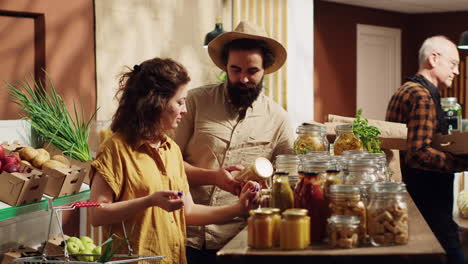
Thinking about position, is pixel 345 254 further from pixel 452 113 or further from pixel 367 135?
pixel 452 113

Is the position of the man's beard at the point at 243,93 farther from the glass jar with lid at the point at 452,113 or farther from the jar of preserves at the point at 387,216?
the glass jar with lid at the point at 452,113

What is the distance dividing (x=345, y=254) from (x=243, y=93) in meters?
1.32

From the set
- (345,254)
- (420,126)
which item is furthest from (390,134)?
(345,254)

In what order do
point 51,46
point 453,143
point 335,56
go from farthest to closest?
point 335,56
point 51,46
point 453,143

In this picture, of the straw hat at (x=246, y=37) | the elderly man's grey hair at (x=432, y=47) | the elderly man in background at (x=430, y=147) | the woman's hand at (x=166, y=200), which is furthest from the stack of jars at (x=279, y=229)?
the elderly man's grey hair at (x=432, y=47)

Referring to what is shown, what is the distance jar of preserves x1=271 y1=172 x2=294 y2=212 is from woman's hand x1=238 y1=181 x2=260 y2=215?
0.38 meters

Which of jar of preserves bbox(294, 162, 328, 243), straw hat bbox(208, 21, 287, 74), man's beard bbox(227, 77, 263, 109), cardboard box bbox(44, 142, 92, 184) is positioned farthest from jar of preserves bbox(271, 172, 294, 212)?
cardboard box bbox(44, 142, 92, 184)

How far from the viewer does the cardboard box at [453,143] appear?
3.24 metres

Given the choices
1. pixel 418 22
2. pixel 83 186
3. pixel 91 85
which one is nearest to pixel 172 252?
pixel 83 186

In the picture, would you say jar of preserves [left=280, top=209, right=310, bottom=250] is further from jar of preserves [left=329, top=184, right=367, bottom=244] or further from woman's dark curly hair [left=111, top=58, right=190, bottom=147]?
woman's dark curly hair [left=111, top=58, right=190, bottom=147]

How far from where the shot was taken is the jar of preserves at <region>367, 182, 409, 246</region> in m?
1.55

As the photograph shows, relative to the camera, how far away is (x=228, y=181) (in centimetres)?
247

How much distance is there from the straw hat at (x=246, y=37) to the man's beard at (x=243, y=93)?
192 millimetres

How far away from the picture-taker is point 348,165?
71.6 inches
